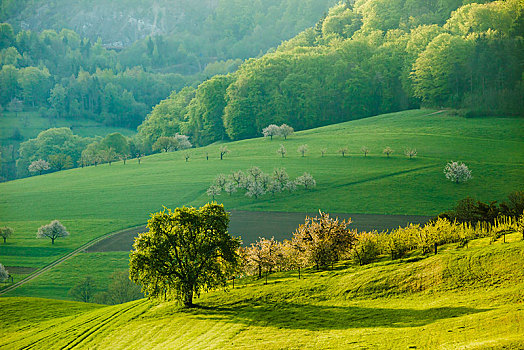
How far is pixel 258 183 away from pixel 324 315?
50.8 metres

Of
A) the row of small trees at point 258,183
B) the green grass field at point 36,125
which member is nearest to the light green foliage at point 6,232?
the row of small trees at point 258,183

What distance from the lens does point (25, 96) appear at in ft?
586

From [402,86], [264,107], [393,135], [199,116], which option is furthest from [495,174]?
[199,116]

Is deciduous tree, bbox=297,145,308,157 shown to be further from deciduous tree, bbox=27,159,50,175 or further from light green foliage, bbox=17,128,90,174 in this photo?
light green foliage, bbox=17,128,90,174

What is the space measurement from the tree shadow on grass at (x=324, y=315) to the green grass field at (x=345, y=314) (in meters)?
0.05

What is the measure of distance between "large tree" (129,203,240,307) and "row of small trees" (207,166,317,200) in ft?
135

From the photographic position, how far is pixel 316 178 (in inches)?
3056

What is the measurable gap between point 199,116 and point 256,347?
366 feet

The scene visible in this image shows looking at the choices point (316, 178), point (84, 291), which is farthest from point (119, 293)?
point (316, 178)

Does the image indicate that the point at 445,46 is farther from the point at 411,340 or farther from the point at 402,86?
the point at 411,340

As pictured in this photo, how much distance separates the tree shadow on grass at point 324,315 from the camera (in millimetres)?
21578

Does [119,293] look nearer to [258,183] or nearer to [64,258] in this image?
[64,258]

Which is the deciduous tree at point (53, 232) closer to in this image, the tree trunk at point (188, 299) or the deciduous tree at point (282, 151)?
the deciduous tree at point (282, 151)

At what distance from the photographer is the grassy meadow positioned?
7019 cm
